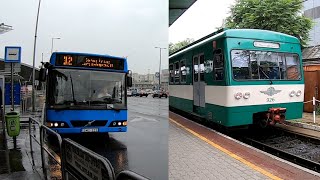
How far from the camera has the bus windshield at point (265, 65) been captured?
4094 mm

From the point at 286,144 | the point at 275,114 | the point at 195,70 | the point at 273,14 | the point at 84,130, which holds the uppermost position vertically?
the point at 273,14

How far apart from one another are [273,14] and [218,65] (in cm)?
187

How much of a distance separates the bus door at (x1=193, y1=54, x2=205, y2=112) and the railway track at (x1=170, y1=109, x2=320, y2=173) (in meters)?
0.30

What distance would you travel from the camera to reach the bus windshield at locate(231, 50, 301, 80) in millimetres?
4094

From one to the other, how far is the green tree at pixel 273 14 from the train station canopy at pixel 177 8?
4.05ft

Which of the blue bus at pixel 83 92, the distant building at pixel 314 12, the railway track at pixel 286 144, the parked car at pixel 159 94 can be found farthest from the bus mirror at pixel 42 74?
the railway track at pixel 286 144

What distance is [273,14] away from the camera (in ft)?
8.93

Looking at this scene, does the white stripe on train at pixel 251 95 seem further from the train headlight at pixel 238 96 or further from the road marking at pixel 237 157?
the road marking at pixel 237 157

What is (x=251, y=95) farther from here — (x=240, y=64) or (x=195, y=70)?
(x=195, y=70)

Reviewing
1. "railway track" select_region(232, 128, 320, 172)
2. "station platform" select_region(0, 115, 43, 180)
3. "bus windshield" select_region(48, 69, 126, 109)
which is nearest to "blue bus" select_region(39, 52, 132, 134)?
"bus windshield" select_region(48, 69, 126, 109)

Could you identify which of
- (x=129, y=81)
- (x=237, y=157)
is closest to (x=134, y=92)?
(x=129, y=81)

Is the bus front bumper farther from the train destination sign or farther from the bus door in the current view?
the bus door

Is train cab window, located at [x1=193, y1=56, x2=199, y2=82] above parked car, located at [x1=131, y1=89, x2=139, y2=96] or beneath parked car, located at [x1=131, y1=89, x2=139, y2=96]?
above

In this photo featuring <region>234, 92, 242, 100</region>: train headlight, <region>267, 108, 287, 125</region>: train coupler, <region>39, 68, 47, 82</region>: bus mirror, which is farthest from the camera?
<region>234, 92, 242, 100</region>: train headlight
